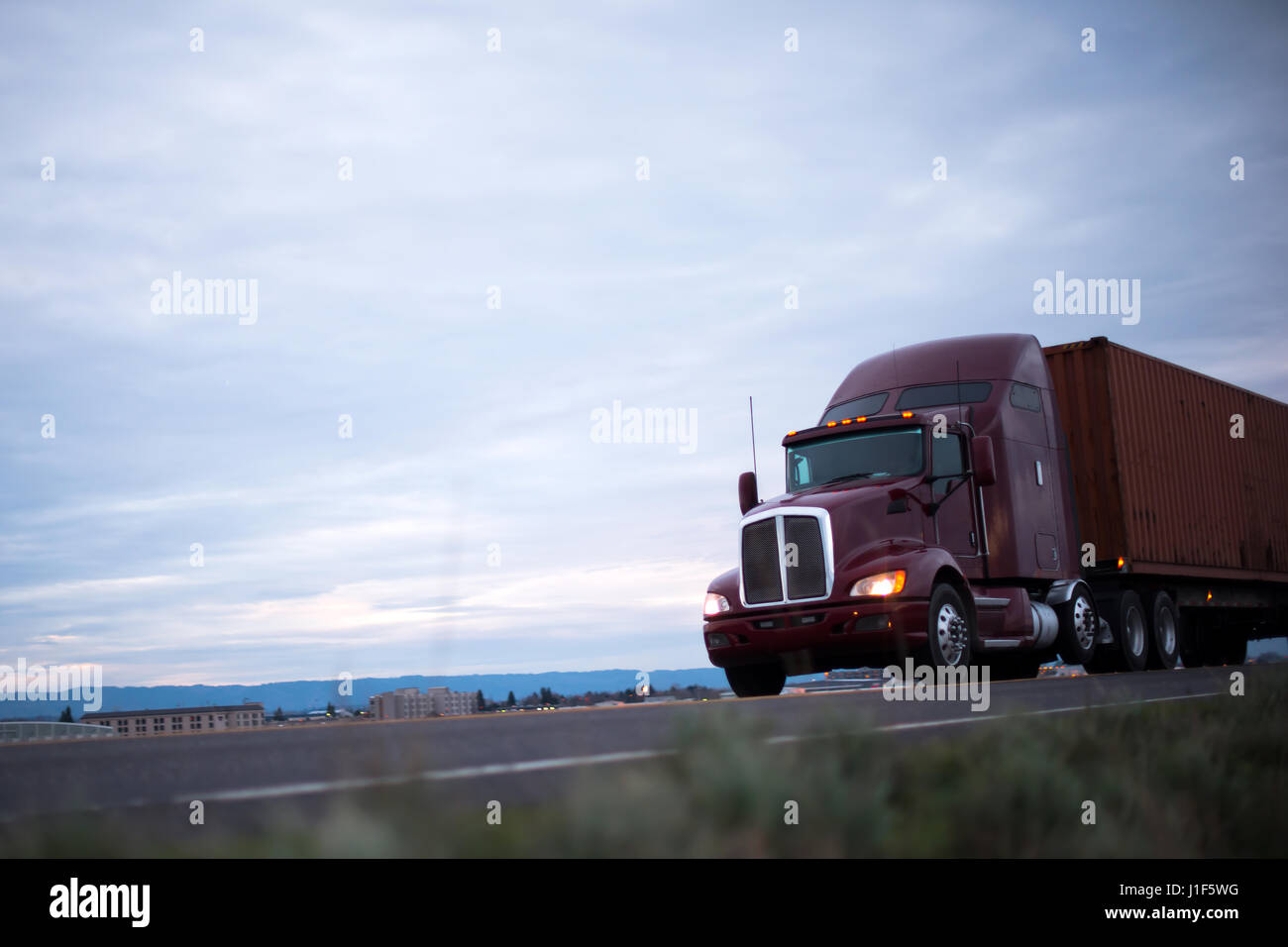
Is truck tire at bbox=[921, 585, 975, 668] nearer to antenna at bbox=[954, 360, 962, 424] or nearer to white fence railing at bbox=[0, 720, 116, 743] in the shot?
antenna at bbox=[954, 360, 962, 424]

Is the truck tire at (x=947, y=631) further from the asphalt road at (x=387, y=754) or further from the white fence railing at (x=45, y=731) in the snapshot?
the white fence railing at (x=45, y=731)

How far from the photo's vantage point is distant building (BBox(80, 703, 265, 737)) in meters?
9.45

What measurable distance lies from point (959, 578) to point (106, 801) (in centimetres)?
1037

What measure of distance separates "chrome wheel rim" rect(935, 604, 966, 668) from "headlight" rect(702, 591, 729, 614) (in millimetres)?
2408

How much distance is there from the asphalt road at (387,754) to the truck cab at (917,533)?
8.96 feet

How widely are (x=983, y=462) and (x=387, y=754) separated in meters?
9.99

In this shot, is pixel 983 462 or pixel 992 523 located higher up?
pixel 983 462

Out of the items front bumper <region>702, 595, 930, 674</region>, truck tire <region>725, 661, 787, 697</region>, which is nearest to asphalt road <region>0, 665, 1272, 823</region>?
front bumper <region>702, 595, 930, 674</region>

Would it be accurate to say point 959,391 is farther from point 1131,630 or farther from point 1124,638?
point 1131,630

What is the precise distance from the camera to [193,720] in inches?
577

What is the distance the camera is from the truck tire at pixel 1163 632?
1752 cm

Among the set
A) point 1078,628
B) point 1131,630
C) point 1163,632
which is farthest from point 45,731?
point 1163,632

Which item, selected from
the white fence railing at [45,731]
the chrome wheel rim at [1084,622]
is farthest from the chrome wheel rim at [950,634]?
the white fence railing at [45,731]
